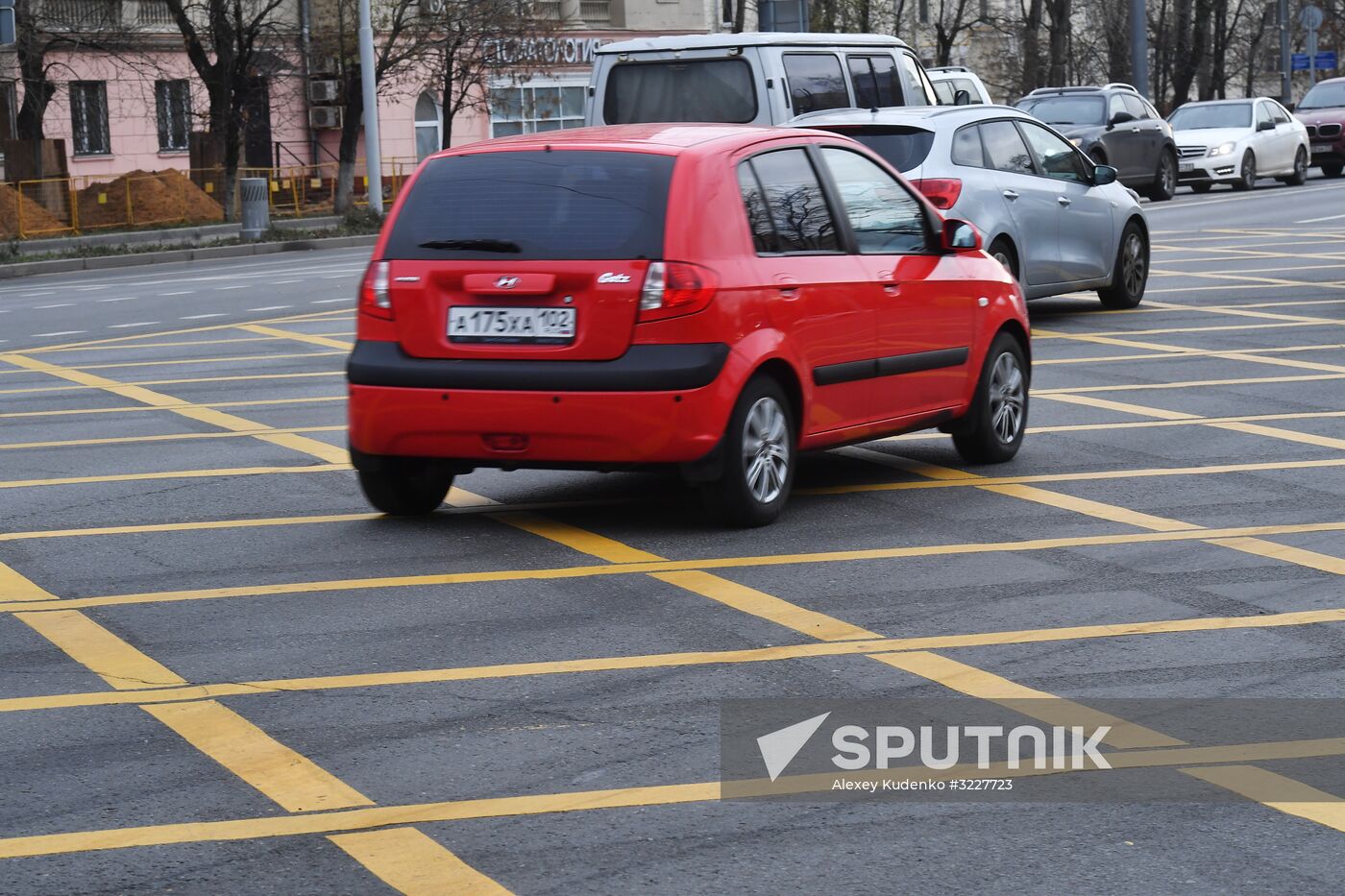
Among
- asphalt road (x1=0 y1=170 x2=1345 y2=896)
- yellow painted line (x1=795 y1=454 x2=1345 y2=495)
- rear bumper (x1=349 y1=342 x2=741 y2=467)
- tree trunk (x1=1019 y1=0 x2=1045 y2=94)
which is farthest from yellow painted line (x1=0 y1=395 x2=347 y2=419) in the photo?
tree trunk (x1=1019 y1=0 x2=1045 y2=94)

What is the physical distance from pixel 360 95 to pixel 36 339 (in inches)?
1063

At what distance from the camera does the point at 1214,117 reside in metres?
38.8

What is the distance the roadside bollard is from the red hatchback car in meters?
28.4

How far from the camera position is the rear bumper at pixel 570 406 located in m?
8.13

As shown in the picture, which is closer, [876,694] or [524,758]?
[524,758]

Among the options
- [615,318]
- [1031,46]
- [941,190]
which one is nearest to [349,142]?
[1031,46]

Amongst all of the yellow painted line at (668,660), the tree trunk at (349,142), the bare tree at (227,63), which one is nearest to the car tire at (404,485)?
the yellow painted line at (668,660)

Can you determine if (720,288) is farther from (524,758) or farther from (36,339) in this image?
(36,339)

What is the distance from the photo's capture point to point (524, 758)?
536 centimetres

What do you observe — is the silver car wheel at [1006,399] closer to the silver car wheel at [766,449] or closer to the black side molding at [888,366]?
the black side molding at [888,366]

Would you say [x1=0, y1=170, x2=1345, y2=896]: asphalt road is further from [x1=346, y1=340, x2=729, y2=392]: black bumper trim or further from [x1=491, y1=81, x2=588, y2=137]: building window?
[x1=491, y1=81, x2=588, y2=137]: building window

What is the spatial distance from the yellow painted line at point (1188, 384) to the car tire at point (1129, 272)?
4.20 meters

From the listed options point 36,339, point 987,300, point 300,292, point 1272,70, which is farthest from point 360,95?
point 1272,70

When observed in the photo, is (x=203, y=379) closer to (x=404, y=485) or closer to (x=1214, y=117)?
(x=404, y=485)
